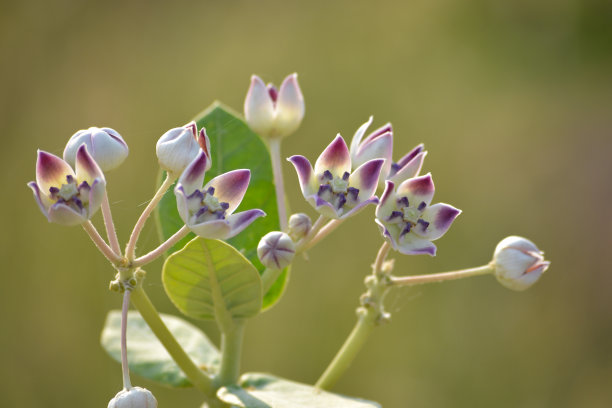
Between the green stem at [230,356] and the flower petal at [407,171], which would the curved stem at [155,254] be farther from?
the flower petal at [407,171]

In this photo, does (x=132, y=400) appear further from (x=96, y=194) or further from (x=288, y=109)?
(x=288, y=109)

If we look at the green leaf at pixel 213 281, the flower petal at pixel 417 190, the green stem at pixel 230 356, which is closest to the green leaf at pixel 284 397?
the green stem at pixel 230 356

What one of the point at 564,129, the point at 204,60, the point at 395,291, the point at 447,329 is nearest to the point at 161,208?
the point at 395,291

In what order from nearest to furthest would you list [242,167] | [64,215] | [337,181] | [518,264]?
[64,215] < [337,181] < [518,264] < [242,167]

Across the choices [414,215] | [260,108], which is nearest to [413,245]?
[414,215]

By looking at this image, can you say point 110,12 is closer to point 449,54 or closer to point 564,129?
point 449,54

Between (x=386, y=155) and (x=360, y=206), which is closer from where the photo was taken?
(x=360, y=206)

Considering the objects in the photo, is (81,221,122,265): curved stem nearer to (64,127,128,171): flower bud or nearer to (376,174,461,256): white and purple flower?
(64,127,128,171): flower bud
